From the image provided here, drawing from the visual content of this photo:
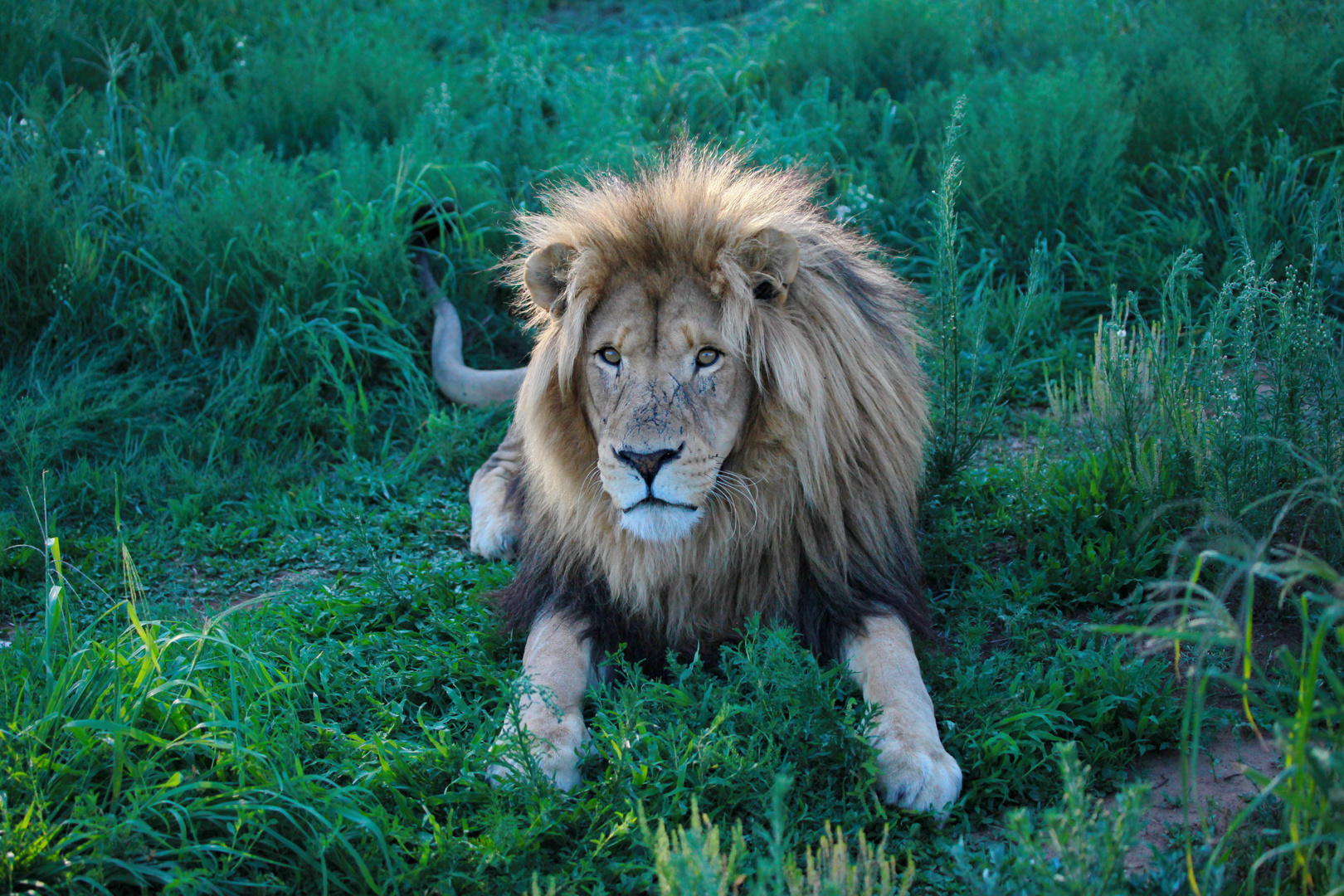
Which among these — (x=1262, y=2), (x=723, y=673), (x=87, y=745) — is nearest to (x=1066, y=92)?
(x=1262, y=2)

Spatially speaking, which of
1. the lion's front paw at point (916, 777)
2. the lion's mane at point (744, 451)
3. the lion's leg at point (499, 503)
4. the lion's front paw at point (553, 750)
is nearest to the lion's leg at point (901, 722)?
the lion's front paw at point (916, 777)

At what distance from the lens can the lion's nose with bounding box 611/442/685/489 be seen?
9.21 feet

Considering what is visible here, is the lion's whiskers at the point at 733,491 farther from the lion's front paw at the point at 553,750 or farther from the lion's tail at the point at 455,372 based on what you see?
the lion's tail at the point at 455,372

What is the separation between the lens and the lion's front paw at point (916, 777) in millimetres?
2578

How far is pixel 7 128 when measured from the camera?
6.09m

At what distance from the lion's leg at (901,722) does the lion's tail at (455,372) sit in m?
2.53

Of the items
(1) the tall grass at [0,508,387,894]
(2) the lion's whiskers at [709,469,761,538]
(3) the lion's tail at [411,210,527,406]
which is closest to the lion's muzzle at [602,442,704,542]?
(2) the lion's whiskers at [709,469,761,538]

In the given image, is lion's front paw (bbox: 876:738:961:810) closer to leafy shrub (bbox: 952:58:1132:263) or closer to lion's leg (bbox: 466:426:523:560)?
lion's leg (bbox: 466:426:523:560)

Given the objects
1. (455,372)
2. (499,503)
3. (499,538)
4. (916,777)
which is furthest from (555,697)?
(455,372)

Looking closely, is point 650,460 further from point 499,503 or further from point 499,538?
point 499,503

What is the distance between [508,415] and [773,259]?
97.3 inches

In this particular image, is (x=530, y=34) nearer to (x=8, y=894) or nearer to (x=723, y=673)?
(x=723, y=673)

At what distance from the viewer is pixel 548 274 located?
3.18 meters

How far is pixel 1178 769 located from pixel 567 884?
1.49 metres
